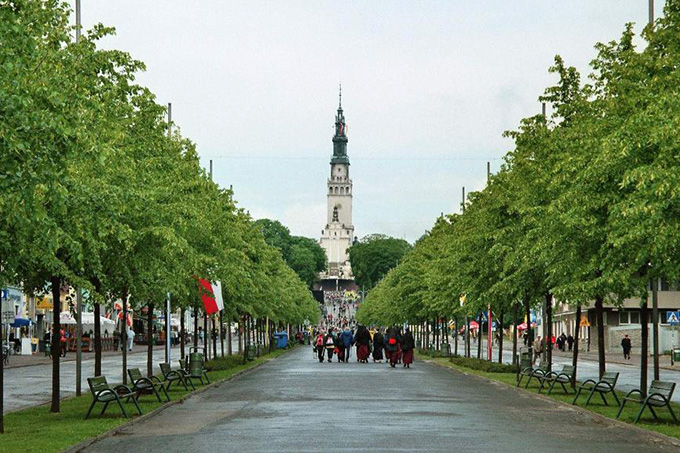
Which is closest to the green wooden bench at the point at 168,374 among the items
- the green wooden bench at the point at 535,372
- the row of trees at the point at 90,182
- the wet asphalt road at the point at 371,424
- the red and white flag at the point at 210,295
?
the wet asphalt road at the point at 371,424

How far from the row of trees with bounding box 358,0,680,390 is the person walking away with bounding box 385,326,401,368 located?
16.8 meters

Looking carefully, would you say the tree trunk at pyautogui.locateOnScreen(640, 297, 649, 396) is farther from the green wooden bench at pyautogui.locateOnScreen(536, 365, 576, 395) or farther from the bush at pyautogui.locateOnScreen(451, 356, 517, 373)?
the bush at pyautogui.locateOnScreen(451, 356, 517, 373)

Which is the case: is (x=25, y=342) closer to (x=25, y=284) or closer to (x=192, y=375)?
(x=192, y=375)

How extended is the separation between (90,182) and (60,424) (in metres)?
4.35

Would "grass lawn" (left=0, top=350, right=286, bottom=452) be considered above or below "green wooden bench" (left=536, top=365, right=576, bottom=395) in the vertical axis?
below

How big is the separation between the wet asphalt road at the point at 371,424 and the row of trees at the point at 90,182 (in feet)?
9.78

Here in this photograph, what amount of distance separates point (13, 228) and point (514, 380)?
25.3 meters

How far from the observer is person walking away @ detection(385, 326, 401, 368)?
60188 mm

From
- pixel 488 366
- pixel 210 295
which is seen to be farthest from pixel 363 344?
pixel 210 295

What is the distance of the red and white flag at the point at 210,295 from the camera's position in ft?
131

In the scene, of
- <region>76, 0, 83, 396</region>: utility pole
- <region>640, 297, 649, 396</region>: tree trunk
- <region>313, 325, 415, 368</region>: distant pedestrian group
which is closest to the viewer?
<region>640, 297, 649, 396</region>: tree trunk

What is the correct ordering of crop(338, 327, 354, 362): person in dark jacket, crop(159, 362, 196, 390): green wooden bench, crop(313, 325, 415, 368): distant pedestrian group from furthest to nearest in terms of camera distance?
crop(338, 327, 354, 362): person in dark jacket → crop(313, 325, 415, 368): distant pedestrian group → crop(159, 362, 196, 390): green wooden bench

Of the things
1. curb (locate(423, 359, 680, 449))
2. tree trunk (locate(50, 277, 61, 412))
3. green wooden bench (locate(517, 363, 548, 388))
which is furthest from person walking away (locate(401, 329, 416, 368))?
tree trunk (locate(50, 277, 61, 412))

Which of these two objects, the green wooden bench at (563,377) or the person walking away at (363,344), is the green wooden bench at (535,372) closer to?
the green wooden bench at (563,377)
